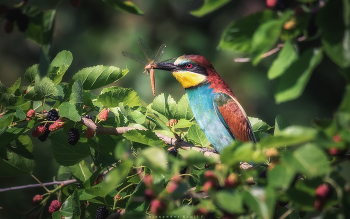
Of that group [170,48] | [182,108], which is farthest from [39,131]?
[170,48]

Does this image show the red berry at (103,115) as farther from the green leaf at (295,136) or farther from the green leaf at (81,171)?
the green leaf at (295,136)

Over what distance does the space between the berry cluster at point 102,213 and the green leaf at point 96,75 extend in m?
0.51

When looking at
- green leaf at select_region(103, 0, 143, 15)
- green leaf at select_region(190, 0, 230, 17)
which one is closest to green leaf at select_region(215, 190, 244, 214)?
green leaf at select_region(190, 0, 230, 17)

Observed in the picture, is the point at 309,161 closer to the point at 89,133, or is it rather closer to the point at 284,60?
the point at 284,60

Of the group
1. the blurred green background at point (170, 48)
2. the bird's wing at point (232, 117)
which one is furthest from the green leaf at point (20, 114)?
the blurred green background at point (170, 48)

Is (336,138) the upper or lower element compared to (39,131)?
upper

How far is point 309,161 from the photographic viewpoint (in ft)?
2.24

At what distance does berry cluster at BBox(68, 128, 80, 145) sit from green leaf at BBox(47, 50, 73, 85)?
22cm

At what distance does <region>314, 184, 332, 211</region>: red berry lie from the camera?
72 centimetres

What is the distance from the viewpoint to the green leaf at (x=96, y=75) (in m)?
1.50

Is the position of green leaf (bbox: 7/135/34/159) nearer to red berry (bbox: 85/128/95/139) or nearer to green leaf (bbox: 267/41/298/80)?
red berry (bbox: 85/128/95/139)

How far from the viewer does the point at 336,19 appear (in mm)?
742

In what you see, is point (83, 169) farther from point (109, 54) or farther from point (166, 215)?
point (109, 54)

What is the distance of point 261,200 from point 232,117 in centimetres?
158
